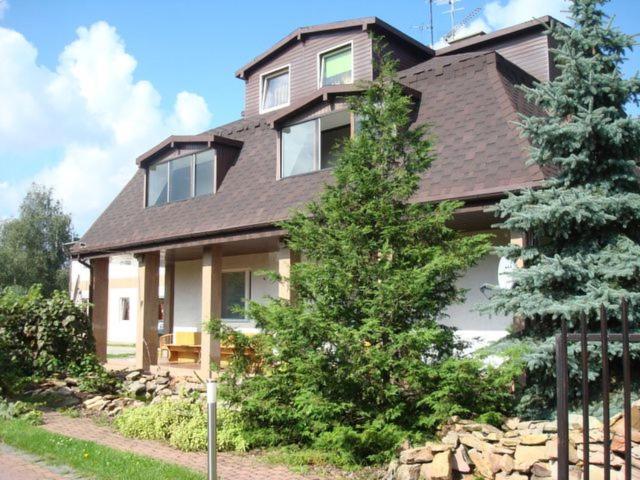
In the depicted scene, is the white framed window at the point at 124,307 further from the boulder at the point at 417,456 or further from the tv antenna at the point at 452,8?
the boulder at the point at 417,456

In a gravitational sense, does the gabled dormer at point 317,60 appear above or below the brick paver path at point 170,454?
above

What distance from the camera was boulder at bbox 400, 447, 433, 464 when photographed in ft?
20.8

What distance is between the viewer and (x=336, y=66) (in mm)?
16500

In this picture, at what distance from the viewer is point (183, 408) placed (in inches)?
376

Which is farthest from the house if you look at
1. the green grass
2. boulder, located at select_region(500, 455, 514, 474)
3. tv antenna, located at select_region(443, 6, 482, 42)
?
boulder, located at select_region(500, 455, 514, 474)

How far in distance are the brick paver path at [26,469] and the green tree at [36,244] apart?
140 feet

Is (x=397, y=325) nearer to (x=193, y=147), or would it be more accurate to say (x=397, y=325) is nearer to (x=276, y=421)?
(x=276, y=421)

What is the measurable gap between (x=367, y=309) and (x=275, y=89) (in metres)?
12.0

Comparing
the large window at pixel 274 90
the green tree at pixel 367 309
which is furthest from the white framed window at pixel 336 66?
the green tree at pixel 367 309

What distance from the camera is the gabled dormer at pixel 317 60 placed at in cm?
1564

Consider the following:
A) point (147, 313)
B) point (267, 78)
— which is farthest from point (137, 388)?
point (267, 78)

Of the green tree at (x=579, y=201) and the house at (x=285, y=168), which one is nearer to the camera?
the green tree at (x=579, y=201)

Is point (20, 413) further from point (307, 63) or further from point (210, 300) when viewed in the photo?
point (307, 63)

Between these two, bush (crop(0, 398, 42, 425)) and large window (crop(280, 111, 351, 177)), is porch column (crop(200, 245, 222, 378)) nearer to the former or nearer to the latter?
large window (crop(280, 111, 351, 177))
